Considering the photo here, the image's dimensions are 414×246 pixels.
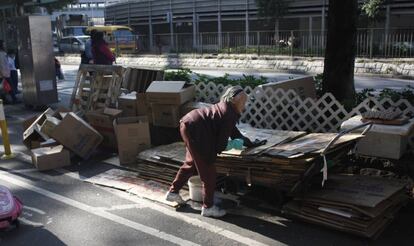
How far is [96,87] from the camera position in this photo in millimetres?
9398

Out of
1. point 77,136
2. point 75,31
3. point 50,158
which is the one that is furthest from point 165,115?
point 75,31

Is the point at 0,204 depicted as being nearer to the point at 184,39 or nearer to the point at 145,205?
the point at 145,205

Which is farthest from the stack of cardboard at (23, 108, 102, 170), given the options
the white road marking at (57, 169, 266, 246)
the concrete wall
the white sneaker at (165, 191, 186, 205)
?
the concrete wall

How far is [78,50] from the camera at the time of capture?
34719 millimetres

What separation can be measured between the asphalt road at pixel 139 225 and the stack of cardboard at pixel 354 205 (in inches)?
3.9

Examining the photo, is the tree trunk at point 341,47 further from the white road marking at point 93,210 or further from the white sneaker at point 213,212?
the white road marking at point 93,210

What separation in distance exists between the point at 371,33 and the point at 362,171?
1633cm

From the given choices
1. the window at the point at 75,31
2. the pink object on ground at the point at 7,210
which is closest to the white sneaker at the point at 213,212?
the pink object on ground at the point at 7,210

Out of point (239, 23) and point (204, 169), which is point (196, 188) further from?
point (239, 23)

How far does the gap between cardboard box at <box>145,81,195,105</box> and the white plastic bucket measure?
2.16 meters

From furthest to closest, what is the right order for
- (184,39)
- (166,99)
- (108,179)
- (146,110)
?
(184,39) < (146,110) < (166,99) < (108,179)

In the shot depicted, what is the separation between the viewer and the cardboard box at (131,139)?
7.04 meters

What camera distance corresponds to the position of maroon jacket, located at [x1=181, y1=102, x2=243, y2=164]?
16.2ft

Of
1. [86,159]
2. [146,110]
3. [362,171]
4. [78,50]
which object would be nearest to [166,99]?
[146,110]
